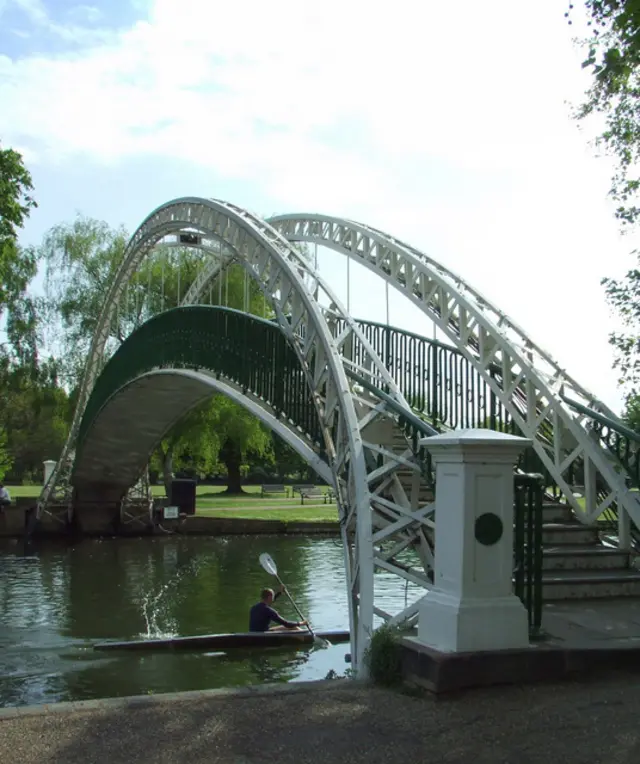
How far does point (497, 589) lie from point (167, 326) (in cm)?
1767

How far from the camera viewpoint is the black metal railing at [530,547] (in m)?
7.13

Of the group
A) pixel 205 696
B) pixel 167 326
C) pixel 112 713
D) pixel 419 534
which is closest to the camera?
pixel 112 713

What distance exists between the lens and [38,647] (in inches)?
Result: 598

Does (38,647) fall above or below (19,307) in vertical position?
below

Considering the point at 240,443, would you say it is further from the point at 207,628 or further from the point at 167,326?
the point at 207,628

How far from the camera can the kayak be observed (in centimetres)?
1384

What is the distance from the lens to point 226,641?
45.4 ft

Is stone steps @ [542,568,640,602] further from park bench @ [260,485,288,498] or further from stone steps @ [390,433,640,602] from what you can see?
park bench @ [260,485,288,498]

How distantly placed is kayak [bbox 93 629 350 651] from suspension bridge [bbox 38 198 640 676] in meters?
2.21

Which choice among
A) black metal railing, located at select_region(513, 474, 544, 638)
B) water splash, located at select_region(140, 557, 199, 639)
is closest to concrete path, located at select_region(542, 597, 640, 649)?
black metal railing, located at select_region(513, 474, 544, 638)

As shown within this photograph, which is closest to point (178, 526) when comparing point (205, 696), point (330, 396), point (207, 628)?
point (207, 628)

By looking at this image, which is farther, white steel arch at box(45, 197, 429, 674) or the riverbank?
the riverbank

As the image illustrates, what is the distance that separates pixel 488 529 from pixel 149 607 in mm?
13938

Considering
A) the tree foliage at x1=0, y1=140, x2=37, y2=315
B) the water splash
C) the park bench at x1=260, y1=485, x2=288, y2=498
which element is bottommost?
the water splash
